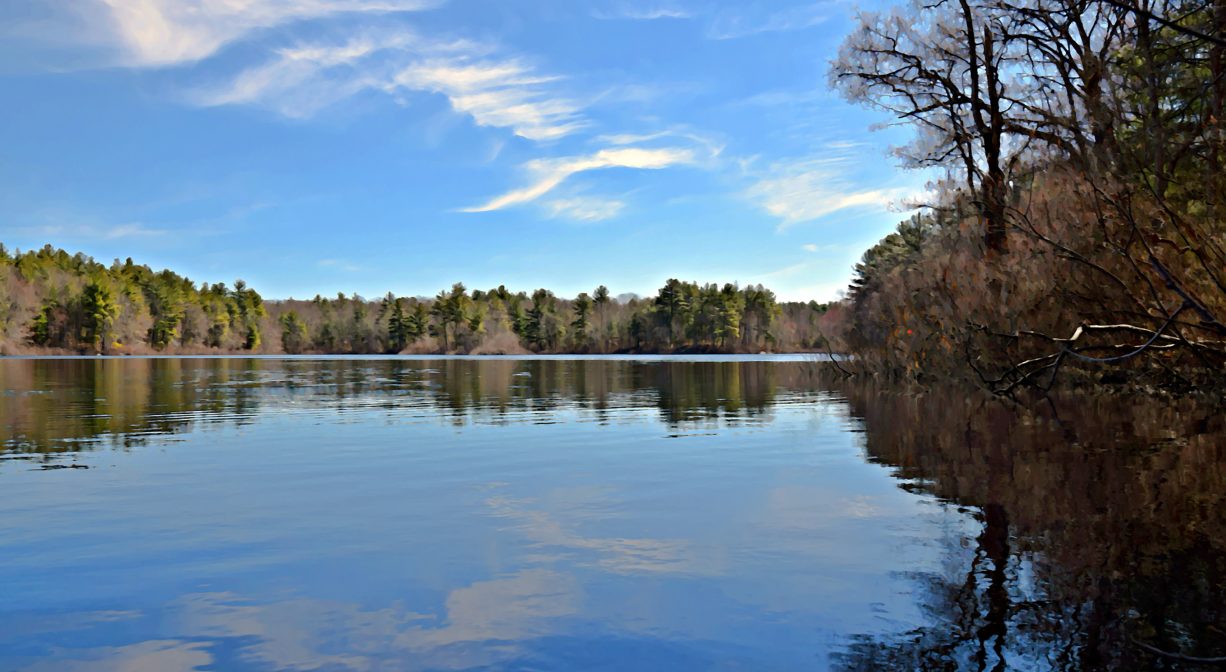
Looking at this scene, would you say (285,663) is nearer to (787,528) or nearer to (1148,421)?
(787,528)

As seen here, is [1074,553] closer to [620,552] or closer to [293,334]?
[620,552]

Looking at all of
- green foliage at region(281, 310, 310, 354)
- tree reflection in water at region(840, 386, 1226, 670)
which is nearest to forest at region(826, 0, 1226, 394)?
tree reflection in water at region(840, 386, 1226, 670)

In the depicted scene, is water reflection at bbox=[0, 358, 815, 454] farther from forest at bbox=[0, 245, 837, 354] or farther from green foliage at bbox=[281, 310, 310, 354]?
green foliage at bbox=[281, 310, 310, 354]

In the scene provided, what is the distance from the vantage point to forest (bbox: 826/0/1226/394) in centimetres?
1094

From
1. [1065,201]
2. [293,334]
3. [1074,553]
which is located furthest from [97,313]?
[1074,553]

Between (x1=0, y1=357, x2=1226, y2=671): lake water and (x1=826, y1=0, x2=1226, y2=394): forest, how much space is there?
179 centimetres

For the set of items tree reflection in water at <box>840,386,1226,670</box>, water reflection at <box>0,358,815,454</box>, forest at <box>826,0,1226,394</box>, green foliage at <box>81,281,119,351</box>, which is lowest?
tree reflection in water at <box>840,386,1226,670</box>

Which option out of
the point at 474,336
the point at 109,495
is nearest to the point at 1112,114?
the point at 109,495

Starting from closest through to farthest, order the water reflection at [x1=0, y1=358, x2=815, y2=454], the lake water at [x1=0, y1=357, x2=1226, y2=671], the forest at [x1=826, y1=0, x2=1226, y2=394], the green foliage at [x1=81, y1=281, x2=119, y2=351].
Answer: the lake water at [x1=0, y1=357, x2=1226, y2=671] < the forest at [x1=826, y1=0, x2=1226, y2=394] < the water reflection at [x1=0, y1=358, x2=815, y2=454] < the green foliage at [x1=81, y1=281, x2=119, y2=351]

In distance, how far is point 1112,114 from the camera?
1055cm

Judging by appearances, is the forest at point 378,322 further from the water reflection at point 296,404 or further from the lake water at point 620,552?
the lake water at point 620,552

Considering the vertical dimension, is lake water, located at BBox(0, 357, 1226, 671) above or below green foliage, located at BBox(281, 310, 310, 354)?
below

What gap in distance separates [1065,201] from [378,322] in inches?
6373

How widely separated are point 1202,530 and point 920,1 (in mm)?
21891
